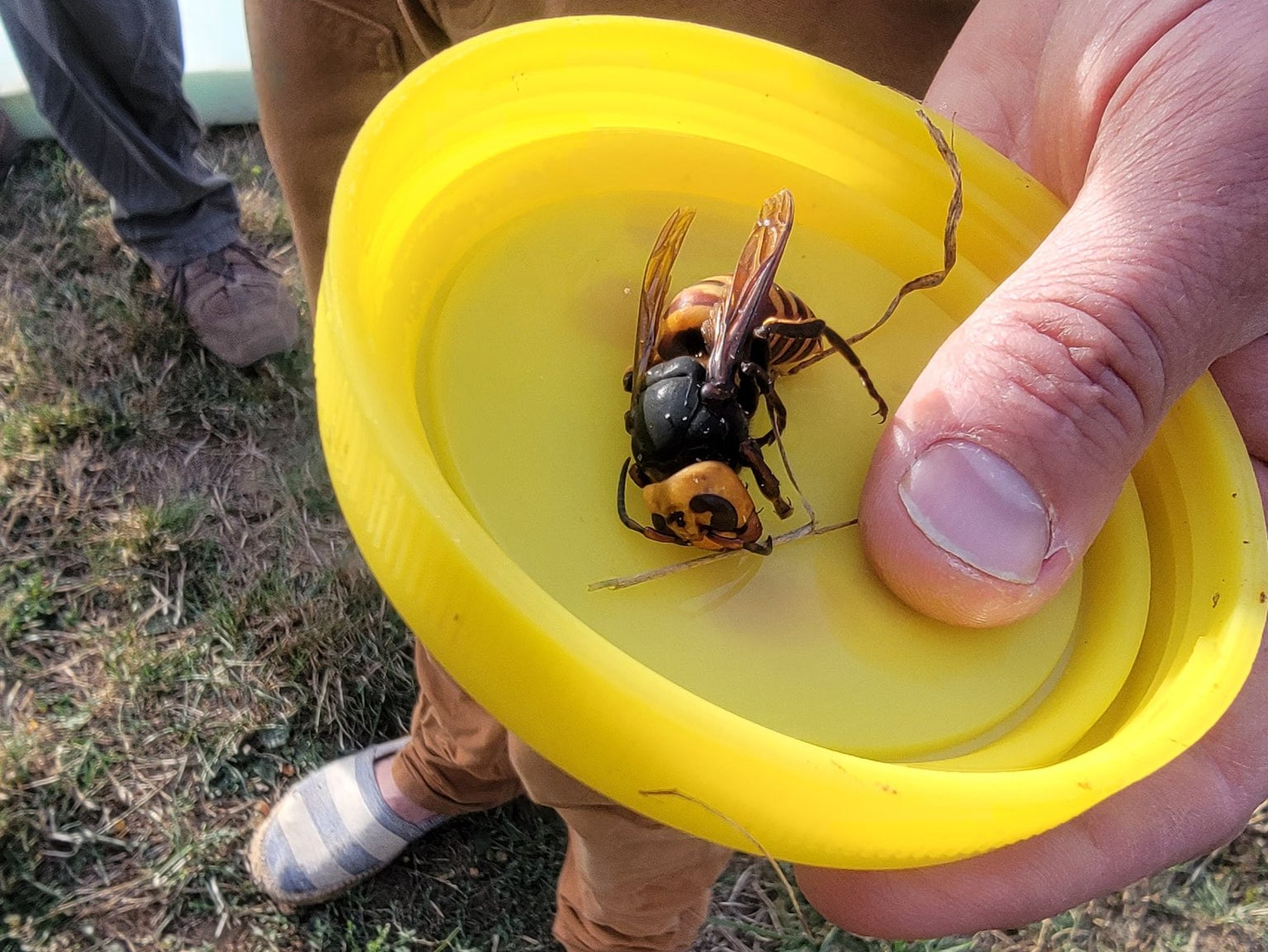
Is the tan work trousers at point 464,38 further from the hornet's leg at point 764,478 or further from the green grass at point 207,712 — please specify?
the hornet's leg at point 764,478

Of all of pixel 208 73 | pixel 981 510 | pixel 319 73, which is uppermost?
pixel 981 510

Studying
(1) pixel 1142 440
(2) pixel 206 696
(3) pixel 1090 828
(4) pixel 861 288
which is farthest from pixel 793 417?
(2) pixel 206 696

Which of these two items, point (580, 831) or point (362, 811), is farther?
point (362, 811)

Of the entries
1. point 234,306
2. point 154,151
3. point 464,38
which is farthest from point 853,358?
point 154,151

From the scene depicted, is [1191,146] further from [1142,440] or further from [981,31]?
[981,31]

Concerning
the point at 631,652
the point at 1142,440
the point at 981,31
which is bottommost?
the point at 631,652

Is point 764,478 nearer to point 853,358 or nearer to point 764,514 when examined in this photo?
point 764,514
